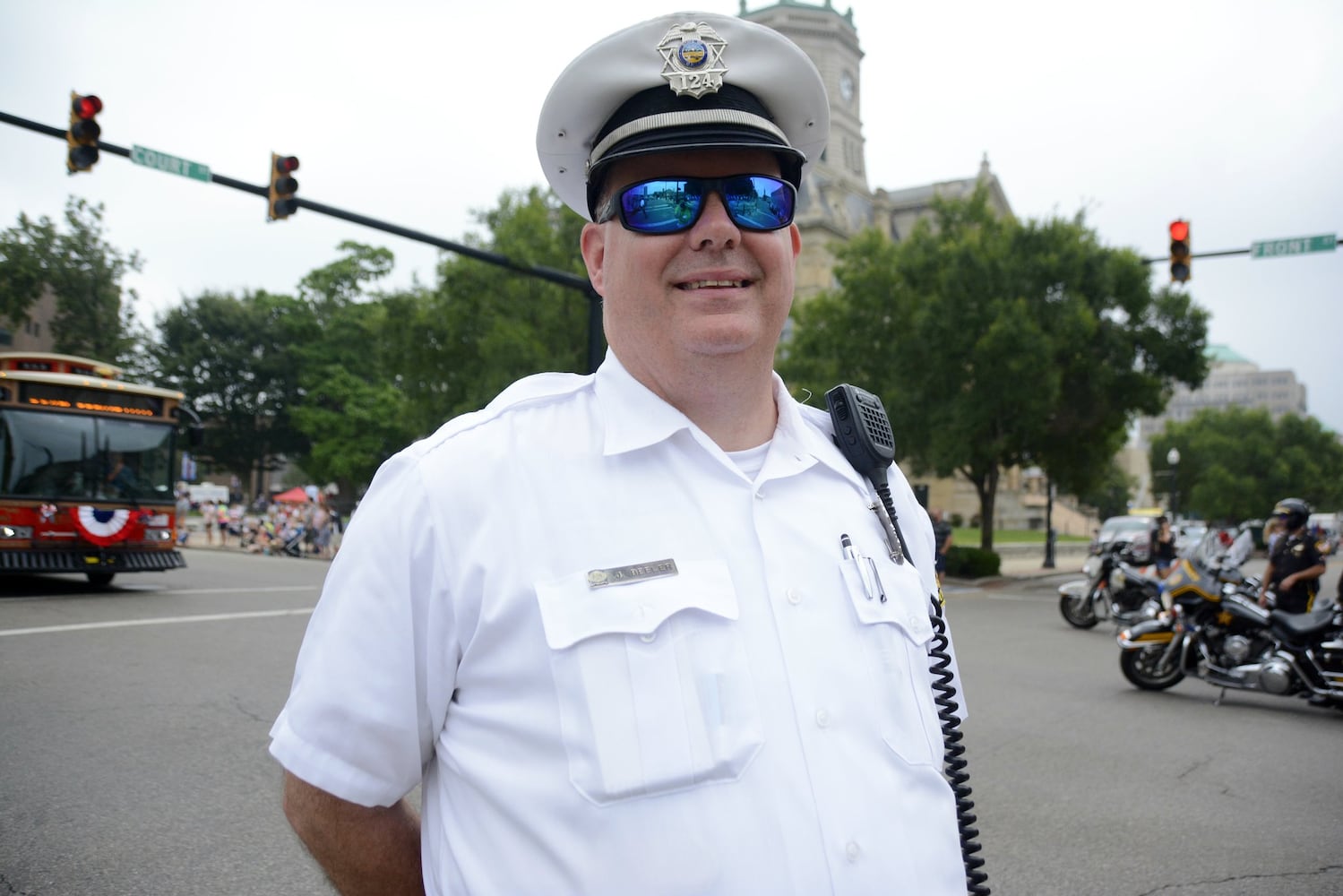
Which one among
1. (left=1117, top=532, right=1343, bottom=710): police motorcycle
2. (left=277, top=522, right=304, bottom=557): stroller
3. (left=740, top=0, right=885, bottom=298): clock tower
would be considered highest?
(left=740, top=0, right=885, bottom=298): clock tower

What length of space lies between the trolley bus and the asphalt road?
2.76 meters

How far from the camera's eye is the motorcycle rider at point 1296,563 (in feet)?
35.6

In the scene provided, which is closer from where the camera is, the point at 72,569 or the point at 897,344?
the point at 72,569

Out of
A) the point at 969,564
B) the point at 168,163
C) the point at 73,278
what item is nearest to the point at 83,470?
the point at 168,163

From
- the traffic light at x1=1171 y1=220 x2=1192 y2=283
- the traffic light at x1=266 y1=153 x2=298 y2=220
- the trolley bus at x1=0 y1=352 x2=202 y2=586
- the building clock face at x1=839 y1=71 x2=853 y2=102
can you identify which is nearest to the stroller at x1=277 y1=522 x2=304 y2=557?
the trolley bus at x1=0 y1=352 x2=202 y2=586

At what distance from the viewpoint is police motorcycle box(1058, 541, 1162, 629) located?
13992 millimetres

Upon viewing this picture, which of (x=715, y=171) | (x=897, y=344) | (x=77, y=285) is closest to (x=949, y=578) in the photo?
(x=897, y=344)

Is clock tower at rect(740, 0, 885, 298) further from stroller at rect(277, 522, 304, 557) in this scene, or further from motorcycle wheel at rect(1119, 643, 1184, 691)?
motorcycle wheel at rect(1119, 643, 1184, 691)

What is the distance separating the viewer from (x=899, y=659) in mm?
1795

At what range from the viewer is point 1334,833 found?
5.61m

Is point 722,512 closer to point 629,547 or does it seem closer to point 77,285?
point 629,547

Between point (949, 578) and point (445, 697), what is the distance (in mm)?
24514

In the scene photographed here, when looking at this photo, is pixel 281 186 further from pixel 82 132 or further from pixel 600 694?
pixel 600 694

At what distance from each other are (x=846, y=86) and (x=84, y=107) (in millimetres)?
85962
